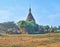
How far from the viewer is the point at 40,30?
224ft

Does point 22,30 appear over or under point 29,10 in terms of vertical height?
under

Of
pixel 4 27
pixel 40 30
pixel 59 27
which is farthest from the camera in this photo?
pixel 59 27

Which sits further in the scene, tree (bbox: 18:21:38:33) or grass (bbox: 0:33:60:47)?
tree (bbox: 18:21:38:33)

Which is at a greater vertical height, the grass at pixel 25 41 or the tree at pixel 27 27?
the tree at pixel 27 27

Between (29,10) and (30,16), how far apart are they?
2.94m

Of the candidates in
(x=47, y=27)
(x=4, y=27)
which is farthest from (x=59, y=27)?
(x=4, y=27)

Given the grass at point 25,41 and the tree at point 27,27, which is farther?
the tree at point 27,27

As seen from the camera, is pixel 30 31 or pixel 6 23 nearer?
pixel 30 31

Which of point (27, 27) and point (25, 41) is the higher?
point (27, 27)

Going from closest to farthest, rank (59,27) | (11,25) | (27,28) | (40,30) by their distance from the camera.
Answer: (27,28) → (40,30) → (11,25) → (59,27)

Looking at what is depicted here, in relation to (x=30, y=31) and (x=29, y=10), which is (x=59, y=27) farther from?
(x=30, y=31)

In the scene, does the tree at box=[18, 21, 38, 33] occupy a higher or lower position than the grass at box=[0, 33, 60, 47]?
higher

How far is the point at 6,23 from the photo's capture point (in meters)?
93.5

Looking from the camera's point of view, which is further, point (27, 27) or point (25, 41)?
point (27, 27)
